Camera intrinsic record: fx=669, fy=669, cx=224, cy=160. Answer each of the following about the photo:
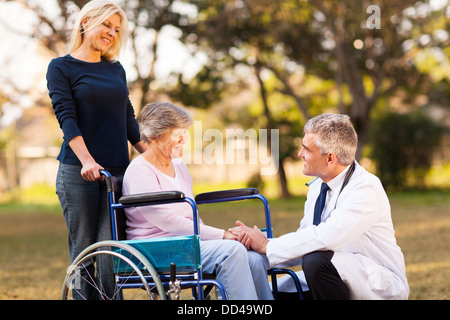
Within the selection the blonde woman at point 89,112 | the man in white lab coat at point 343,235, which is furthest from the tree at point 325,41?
the man in white lab coat at point 343,235

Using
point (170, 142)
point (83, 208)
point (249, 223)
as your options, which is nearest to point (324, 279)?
point (170, 142)

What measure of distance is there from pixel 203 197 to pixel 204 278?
596mm

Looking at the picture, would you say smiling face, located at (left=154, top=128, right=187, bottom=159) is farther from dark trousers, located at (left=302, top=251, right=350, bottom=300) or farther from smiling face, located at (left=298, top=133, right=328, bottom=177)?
dark trousers, located at (left=302, top=251, right=350, bottom=300)

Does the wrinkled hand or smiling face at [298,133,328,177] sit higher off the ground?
smiling face at [298,133,328,177]

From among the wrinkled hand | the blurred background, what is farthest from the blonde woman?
the blurred background

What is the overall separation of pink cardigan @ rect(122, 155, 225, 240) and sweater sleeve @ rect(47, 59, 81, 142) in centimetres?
36

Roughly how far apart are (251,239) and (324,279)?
48 centimetres

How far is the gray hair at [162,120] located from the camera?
10.7 ft

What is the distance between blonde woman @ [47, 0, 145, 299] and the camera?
3434mm

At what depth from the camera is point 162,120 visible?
3.26 metres

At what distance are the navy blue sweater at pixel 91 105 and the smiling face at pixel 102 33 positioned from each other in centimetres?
10

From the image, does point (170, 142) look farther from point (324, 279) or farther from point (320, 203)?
point (324, 279)

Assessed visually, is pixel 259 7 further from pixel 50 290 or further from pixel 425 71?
pixel 50 290
